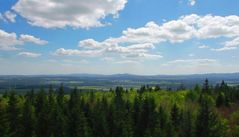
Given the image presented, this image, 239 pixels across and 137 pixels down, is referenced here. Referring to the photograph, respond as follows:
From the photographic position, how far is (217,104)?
131125 mm

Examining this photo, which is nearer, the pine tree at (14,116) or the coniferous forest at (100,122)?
the coniferous forest at (100,122)

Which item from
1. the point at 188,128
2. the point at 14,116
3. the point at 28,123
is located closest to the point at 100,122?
the point at 28,123

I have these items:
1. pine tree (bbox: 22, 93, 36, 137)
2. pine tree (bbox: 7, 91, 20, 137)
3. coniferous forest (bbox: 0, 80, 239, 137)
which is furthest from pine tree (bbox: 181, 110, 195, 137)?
pine tree (bbox: 7, 91, 20, 137)

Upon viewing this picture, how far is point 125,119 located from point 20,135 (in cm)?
2732

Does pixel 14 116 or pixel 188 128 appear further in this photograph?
pixel 188 128

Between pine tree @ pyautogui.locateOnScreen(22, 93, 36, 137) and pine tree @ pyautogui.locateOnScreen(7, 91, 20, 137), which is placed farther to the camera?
pine tree @ pyautogui.locateOnScreen(22, 93, 36, 137)

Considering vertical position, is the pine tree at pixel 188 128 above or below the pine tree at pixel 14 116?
below

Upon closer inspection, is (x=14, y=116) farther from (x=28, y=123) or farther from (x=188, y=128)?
(x=188, y=128)

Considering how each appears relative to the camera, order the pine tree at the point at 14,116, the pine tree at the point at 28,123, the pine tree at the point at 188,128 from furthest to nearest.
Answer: the pine tree at the point at 188,128 < the pine tree at the point at 28,123 < the pine tree at the point at 14,116

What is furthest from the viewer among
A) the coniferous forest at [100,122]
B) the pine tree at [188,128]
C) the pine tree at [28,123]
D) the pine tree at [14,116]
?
the pine tree at [188,128]

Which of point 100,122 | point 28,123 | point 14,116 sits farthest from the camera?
point 100,122

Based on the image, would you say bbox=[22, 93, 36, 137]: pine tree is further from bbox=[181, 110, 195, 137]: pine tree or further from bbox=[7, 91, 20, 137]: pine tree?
bbox=[181, 110, 195, 137]: pine tree

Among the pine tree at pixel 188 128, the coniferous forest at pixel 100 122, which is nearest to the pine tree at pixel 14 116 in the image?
the coniferous forest at pixel 100 122

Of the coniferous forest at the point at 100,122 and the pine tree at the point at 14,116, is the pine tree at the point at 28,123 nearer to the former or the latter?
the coniferous forest at the point at 100,122
